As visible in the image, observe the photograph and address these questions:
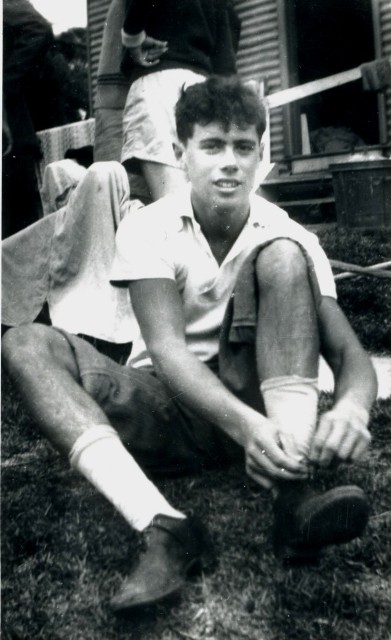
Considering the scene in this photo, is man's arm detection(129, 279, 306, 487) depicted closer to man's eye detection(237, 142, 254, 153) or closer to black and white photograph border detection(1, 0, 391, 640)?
black and white photograph border detection(1, 0, 391, 640)

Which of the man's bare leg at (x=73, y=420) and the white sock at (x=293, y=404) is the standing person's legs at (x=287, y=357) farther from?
the man's bare leg at (x=73, y=420)

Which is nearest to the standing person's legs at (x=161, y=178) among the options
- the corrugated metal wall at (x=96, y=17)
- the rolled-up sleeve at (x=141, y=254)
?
the rolled-up sleeve at (x=141, y=254)

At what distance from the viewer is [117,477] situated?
145 cm

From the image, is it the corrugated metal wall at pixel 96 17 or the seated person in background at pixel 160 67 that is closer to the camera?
the seated person in background at pixel 160 67

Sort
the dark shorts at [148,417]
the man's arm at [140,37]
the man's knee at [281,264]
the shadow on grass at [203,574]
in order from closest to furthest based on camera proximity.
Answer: the shadow on grass at [203,574] < the man's knee at [281,264] < the dark shorts at [148,417] < the man's arm at [140,37]

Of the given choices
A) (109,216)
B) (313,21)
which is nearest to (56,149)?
(109,216)

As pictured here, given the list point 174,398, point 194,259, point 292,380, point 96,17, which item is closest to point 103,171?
point 194,259

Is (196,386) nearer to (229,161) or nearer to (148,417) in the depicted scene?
(148,417)

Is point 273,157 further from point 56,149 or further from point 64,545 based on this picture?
point 64,545

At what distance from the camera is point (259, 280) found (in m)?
1.54

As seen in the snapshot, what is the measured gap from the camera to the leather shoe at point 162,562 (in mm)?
1273

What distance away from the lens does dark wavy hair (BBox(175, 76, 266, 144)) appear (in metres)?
1.87

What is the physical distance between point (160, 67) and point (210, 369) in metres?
1.49

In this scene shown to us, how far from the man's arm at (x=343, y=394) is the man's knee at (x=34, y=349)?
0.54 metres
